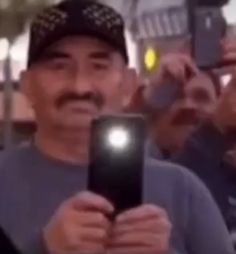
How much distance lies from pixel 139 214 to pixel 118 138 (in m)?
0.05

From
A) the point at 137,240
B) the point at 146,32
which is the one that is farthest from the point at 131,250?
the point at 146,32

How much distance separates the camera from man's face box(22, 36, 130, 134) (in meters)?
0.81

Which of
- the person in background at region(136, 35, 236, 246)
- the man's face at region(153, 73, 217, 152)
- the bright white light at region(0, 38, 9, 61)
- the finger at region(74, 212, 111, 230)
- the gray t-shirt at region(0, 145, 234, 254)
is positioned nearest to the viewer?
the finger at region(74, 212, 111, 230)

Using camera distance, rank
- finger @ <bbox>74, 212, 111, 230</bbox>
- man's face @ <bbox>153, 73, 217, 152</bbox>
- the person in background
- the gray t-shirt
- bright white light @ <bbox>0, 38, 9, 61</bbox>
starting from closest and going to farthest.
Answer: finger @ <bbox>74, 212, 111, 230</bbox>, the gray t-shirt, the person in background, man's face @ <bbox>153, 73, 217, 152</bbox>, bright white light @ <bbox>0, 38, 9, 61</bbox>

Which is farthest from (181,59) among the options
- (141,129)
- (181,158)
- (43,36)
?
(141,129)

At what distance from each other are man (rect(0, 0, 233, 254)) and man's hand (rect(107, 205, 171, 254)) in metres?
0.03

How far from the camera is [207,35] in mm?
1133

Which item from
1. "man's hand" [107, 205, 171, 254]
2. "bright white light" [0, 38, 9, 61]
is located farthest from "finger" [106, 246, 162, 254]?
"bright white light" [0, 38, 9, 61]

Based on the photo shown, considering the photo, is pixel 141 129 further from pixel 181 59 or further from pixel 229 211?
pixel 181 59

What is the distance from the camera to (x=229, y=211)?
0.94 meters

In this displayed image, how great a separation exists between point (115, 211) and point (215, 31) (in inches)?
18.8

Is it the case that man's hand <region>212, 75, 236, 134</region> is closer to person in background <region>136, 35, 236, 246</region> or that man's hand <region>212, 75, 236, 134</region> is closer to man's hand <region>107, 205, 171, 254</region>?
person in background <region>136, 35, 236, 246</region>

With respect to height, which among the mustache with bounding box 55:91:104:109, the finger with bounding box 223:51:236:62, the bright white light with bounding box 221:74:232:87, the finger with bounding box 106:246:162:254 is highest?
the finger with bounding box 223:51:236:62

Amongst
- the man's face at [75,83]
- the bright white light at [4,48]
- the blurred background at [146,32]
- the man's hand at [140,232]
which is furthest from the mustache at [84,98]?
the bright white light at [4,48]
